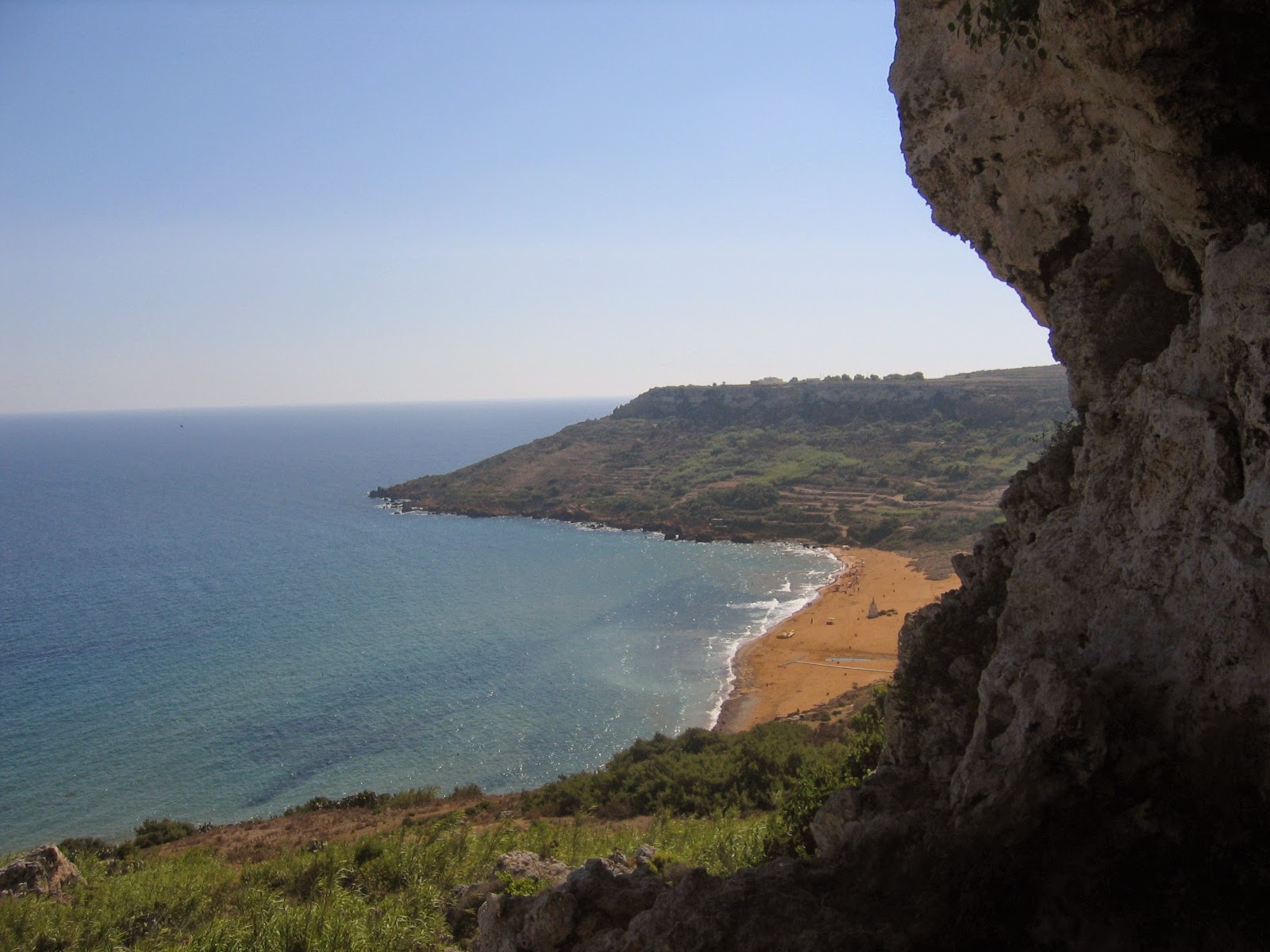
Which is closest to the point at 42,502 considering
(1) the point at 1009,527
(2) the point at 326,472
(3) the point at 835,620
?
(2) the point at 326,472

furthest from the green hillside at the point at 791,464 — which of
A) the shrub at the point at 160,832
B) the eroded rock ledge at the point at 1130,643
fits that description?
the eroded rock ledge at the point at 1130,643

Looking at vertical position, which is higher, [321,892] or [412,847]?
[321,892]

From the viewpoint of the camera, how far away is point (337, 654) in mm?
41844

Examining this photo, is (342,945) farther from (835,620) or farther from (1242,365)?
(835,620)

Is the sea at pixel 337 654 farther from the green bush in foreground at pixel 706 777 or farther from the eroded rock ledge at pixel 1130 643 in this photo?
the eroded rock ledge at pixel 1130 643

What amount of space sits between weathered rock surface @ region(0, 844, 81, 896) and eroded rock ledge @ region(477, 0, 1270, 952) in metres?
12.0

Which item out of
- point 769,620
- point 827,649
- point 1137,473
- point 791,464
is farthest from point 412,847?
point 791,464

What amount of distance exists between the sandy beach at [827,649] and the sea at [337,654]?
62.3 inches

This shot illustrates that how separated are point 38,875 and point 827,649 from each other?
1230 inches

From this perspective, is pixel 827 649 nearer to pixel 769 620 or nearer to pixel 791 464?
pixel 769 620

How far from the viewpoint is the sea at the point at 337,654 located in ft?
95.4

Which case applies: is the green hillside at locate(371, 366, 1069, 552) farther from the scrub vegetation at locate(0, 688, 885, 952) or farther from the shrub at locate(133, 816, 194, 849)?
the shrub at locate(133, 816, 194, 849)

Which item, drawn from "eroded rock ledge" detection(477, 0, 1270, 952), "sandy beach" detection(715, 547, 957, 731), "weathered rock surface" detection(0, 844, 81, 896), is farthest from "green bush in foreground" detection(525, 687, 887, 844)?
"weathered rock surface" detection(0, 844, 81, 896)

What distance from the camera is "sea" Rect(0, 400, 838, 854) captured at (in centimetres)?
2908
